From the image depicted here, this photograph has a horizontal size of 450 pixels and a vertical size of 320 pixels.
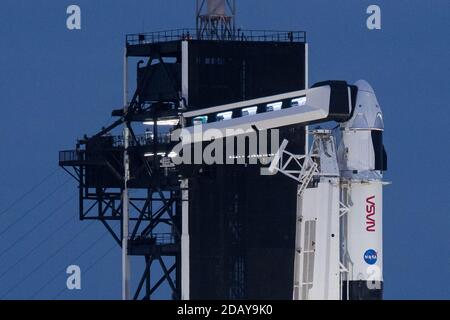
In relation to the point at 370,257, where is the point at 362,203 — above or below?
above

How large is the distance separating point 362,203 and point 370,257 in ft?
8.92

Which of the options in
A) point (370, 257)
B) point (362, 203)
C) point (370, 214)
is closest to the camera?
point (370, 257)

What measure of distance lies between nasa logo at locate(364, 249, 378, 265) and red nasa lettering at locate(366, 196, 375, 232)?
3.60ft

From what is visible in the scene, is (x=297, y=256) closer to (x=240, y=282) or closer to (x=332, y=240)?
(x=332, y=240)

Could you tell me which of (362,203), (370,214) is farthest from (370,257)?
(362,203)

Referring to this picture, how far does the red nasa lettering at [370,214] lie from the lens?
468ft

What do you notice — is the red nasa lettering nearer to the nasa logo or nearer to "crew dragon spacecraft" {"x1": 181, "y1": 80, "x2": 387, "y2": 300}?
"crew dragon spacecraft" {"x1": 181, "y1": 80, "x2": 387, "y2": 300}

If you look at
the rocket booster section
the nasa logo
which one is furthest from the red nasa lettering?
the nasa logo

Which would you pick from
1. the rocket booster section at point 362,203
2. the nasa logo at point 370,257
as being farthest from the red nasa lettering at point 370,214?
the nasa logo at point 370,257

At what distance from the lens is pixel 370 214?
468ft

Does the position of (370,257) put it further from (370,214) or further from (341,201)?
(341,201)

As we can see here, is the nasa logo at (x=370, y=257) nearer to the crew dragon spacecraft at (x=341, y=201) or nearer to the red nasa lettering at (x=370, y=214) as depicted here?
the crew dragon spacecraft at (x=341, y=201)

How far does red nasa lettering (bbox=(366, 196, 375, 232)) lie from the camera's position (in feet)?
468
